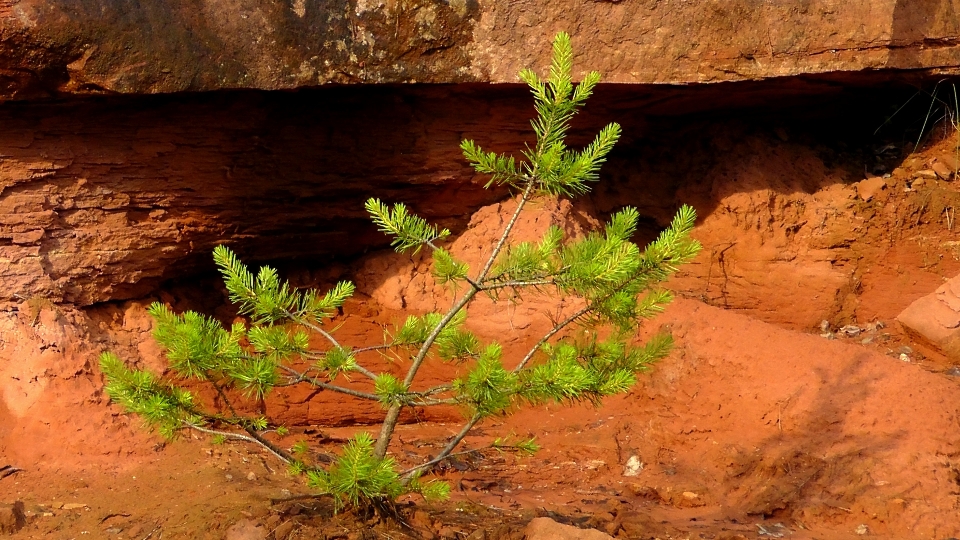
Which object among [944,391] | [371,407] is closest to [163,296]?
[371,407]

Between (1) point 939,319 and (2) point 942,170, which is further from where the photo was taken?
(2) point 942,170

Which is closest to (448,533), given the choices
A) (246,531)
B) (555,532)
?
(555,532)

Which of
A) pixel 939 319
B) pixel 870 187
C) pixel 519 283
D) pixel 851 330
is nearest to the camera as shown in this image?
pixel 519 283

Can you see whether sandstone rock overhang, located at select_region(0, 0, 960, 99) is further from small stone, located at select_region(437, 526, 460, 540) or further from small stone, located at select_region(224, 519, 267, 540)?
small stone, located at select_region(437, 526, 460, 540)

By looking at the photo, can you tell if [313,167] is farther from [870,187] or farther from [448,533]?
[870,187]

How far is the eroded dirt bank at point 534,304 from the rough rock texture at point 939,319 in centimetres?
10

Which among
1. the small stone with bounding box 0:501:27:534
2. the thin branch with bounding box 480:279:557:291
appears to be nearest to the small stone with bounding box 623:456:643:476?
the thin branch with bounding box 480:279:557:291

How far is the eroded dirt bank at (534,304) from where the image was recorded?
4176 mm

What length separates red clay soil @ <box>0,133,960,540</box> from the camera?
13.0 feet

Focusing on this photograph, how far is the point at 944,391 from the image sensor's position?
14.9 ft

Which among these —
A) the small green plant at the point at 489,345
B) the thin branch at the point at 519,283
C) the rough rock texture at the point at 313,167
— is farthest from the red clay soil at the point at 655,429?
the thin branch at the point at 519,283

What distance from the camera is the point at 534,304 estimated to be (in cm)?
551

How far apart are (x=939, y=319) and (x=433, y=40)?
9.57 feet

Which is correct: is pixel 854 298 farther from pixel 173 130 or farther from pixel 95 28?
pixel 95 28
